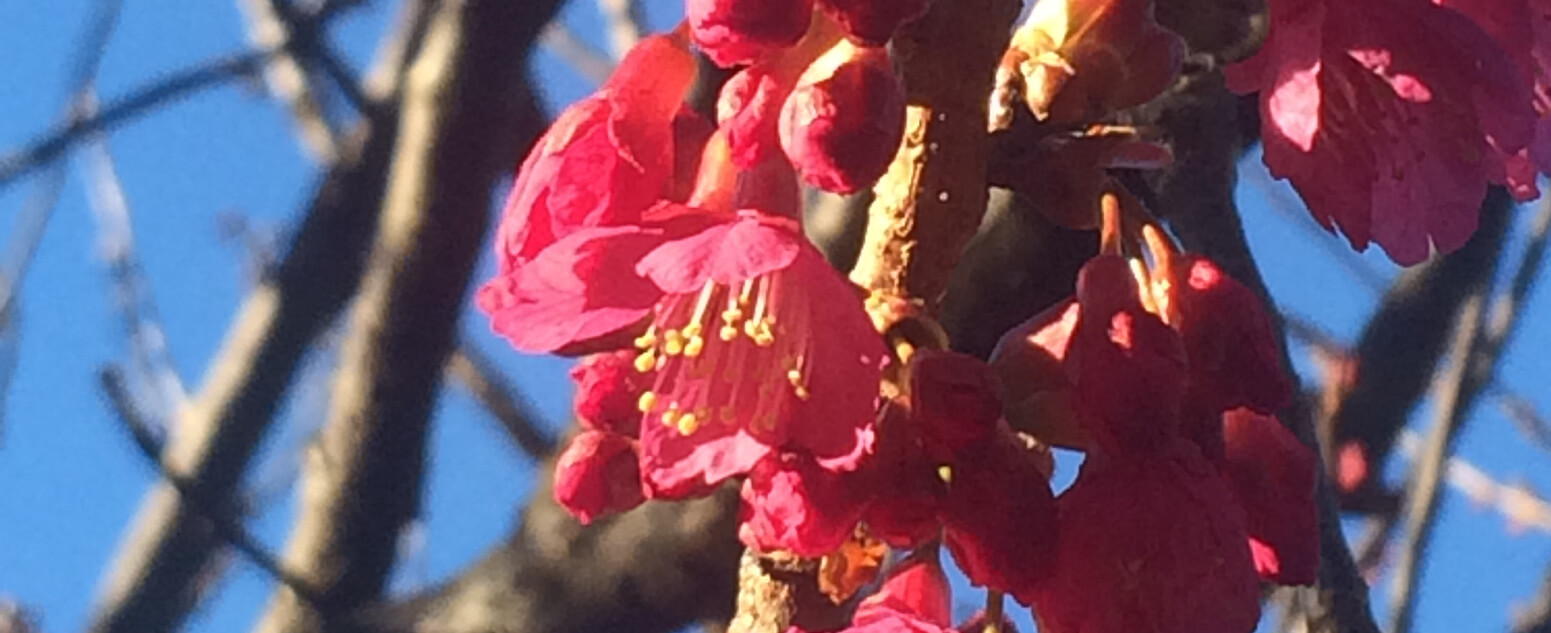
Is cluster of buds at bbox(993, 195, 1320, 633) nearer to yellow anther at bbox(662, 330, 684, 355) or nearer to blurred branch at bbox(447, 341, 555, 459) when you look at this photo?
yellow anther at bbox(662, 330, 684, 355)

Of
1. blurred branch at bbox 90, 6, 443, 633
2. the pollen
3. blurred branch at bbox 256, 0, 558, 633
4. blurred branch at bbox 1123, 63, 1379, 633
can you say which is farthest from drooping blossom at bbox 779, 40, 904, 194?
blurred branch at bbox 90, 6, 443, 633

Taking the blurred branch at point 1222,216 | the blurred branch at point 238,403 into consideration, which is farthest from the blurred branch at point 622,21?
the blurred branch at point 1222,216

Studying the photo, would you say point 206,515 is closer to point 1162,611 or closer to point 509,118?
point 509,118

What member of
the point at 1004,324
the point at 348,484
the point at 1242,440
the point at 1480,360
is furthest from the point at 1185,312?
the point at 348,484

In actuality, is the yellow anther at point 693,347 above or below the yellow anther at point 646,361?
below

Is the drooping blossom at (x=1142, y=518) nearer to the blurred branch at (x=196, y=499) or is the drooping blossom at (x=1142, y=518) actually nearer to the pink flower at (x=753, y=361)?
the pink flower at (x=753, y=361)

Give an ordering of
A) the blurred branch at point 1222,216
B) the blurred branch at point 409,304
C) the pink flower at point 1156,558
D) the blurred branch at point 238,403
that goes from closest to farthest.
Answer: the pink flower at point 1156,558 → the blurred branch at point 1222,216 → the blurred branch at point 409,304 → the blurred branch at point 238,403

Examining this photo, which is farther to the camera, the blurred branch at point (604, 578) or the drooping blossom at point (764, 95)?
the blurred branch at point (604, 578)
